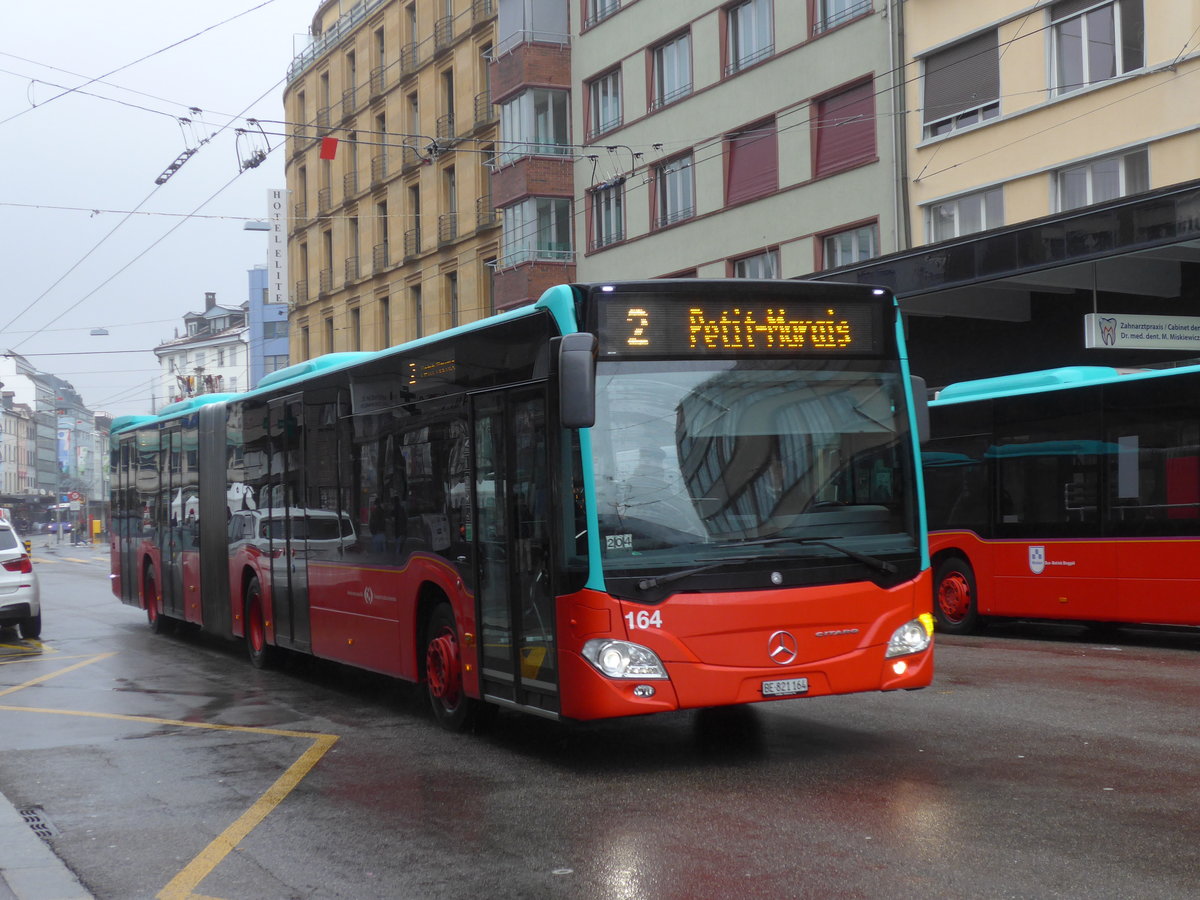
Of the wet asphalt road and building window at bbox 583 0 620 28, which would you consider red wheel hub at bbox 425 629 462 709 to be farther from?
building window at bbox 583 0 620 28

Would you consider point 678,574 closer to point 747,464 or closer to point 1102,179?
point 747,464

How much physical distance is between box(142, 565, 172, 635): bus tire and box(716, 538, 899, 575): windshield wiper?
13.5m

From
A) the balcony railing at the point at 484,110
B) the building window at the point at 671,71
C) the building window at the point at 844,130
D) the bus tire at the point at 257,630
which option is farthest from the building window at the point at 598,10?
the bus tire at the point at 257,630

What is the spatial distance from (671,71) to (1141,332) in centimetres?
1626

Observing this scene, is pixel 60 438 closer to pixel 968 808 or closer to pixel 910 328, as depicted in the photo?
pixel 910 328

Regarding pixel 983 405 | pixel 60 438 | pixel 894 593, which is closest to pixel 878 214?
pixel 983 405

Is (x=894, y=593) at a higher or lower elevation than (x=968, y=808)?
higher

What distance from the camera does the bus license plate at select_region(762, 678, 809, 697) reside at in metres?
8.27

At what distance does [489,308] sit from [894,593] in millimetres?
34999

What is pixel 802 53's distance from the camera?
1154 inches

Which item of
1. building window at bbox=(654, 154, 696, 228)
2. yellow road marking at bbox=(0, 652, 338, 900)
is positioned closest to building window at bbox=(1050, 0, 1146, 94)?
building window at bbox=(654, 154, 696, 228)

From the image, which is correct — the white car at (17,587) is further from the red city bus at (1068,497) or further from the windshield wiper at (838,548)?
the windshield wiper at (838,548)

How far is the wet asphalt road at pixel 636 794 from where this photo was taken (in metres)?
6.02

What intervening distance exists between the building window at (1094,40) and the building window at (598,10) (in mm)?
14687
